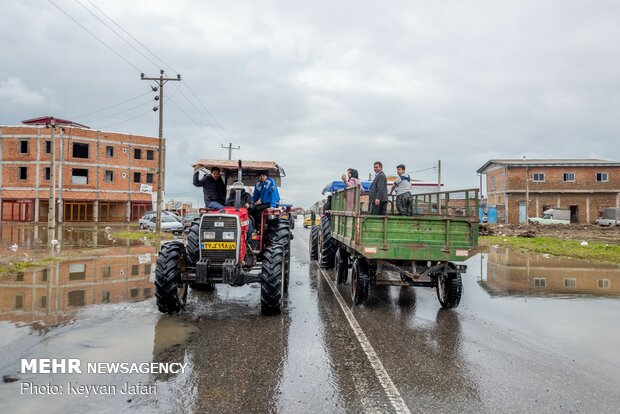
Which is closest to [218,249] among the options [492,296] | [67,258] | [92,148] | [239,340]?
[239,340]

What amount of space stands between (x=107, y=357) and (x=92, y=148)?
150 ft

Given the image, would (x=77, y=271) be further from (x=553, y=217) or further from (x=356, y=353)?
(x=553, y=217)

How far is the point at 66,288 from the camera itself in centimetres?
934

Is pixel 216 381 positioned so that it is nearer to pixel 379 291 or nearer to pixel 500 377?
pixel 500 377

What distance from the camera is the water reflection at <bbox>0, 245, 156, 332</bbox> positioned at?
707cm

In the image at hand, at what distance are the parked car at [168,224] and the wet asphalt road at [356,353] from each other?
Result: 73.4 ft

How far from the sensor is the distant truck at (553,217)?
37906 millimetres

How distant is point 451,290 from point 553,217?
38667 mm

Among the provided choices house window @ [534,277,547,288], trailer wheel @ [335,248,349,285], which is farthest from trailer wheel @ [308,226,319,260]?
house window @ [534,277,547,288]

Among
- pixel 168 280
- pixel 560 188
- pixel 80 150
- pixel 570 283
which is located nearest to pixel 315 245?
pixel 570 283

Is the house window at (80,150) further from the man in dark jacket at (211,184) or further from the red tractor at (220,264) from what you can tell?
the red tractor at (220,264)

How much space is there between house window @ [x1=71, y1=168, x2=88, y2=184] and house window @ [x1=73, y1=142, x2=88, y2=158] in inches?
58.7

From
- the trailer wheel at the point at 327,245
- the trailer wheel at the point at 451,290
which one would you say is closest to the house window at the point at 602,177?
the trailer wheel at the point at 327,245

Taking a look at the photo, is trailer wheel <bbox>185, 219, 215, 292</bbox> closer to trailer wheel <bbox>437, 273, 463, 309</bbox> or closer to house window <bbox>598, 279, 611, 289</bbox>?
trailer wheel <bbox>437, 273, 463, 309</bbox>
